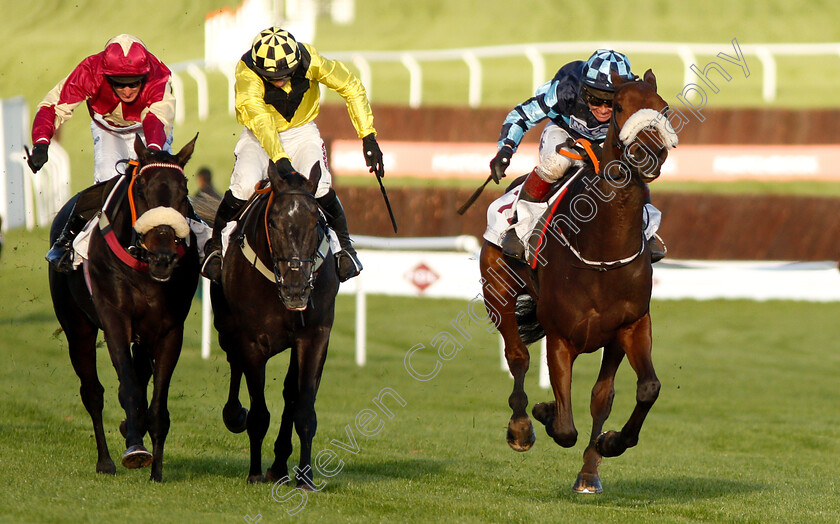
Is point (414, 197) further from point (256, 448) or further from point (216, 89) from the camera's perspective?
point (256, 448)

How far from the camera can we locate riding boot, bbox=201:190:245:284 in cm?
673

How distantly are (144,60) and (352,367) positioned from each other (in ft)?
19.1

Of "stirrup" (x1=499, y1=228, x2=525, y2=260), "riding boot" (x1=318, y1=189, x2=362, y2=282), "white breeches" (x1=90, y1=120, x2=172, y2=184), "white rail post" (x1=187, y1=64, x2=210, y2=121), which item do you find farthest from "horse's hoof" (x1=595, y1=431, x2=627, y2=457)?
"white rail post" (x1=187, y1=64, x2=210, y2=121)

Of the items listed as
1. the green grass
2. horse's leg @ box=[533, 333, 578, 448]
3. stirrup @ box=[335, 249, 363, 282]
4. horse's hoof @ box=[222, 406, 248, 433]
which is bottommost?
the green grass

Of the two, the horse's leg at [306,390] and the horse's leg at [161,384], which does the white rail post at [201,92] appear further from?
the horse's leg at [306,390]

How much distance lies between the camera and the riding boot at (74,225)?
23.2 feet

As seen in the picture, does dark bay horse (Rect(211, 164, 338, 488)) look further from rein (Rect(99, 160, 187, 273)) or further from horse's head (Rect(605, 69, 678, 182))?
horse's head (Rect(605, 69, 678, 182))

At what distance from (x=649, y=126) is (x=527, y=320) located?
216 centimetres

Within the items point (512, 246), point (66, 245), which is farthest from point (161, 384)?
point (512, 246)

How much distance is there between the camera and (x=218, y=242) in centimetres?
682

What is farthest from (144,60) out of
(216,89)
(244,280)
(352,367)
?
(216,89)

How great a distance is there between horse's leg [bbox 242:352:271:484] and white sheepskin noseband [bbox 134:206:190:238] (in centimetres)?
80

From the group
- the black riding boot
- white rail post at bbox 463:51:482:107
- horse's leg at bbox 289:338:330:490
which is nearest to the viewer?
horse's leg at bbox 289:338:330:490

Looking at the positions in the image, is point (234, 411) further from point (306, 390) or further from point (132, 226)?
point (132, 226)
